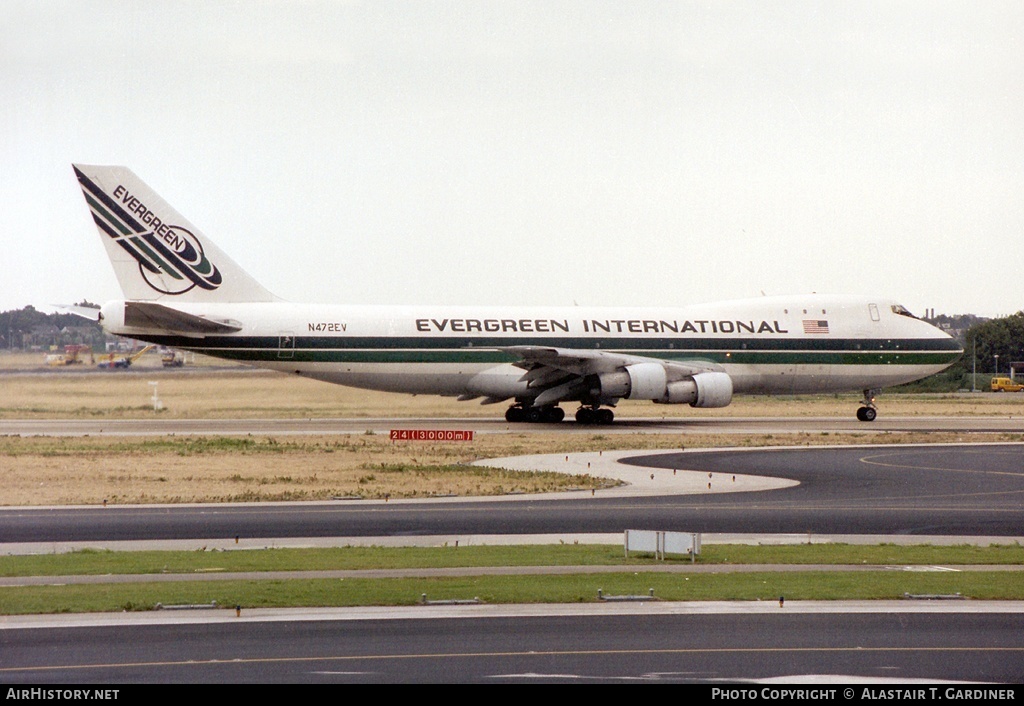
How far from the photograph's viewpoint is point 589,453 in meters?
35.2

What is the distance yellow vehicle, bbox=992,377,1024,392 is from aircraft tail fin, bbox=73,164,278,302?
200 feet

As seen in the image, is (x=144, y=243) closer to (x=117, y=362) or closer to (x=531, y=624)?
(x=531, y=624)

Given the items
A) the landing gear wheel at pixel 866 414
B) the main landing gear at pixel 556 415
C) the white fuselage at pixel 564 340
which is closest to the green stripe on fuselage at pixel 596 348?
the white fuselage at pixel 564 340

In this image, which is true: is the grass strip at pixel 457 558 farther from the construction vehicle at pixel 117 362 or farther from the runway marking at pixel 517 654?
the construction vehicle at pixel 117 362

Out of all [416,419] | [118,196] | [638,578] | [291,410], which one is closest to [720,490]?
[638,578]

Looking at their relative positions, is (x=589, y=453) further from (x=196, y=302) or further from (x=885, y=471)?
(x=196, y=302)

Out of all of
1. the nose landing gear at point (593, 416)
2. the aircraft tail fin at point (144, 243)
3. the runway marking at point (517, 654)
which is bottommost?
the runway marking at point (517, 654)

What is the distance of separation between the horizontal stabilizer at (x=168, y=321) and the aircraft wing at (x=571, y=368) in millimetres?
A: 10760

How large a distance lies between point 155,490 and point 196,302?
59.5 feet

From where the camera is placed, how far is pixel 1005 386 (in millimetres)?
83500

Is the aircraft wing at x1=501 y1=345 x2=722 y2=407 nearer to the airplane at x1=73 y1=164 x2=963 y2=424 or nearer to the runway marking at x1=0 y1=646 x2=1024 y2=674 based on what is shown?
the airplane at x1=73 y1=164 x2=963 y2=424

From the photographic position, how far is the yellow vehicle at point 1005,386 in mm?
83250

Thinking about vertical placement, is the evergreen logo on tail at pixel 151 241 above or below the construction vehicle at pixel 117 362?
above

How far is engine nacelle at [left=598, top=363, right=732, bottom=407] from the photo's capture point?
4350cm
